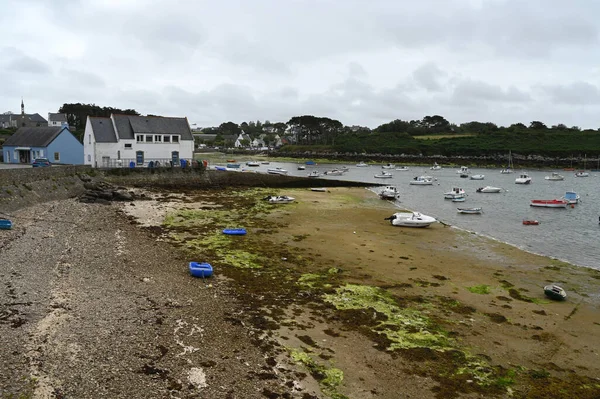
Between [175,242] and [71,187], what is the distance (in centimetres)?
2137

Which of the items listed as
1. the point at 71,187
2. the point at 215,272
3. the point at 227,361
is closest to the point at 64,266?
the point at 215,272

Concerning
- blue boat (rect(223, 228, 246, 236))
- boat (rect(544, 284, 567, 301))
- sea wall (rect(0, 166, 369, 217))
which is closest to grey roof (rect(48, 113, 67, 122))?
sea wall (rect(0, 166, 369, 217))

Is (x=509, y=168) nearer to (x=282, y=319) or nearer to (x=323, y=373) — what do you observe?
(x=282, y=319)

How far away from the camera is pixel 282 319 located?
47.6 ft

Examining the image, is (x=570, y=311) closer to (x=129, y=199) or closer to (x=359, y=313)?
(x=359, y=313)

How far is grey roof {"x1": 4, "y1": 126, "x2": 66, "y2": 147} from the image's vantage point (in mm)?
51575

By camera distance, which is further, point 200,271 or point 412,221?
point 412,221

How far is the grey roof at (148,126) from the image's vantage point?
177ft

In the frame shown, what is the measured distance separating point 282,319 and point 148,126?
47.0m

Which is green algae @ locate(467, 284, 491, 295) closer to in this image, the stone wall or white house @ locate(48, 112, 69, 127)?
the stone wall

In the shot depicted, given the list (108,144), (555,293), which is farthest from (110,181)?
(555,293)

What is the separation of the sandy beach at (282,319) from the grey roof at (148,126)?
2894 centimetres

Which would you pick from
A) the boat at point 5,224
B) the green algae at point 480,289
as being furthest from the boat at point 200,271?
the boat at point 5,224

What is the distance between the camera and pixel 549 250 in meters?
28.4
